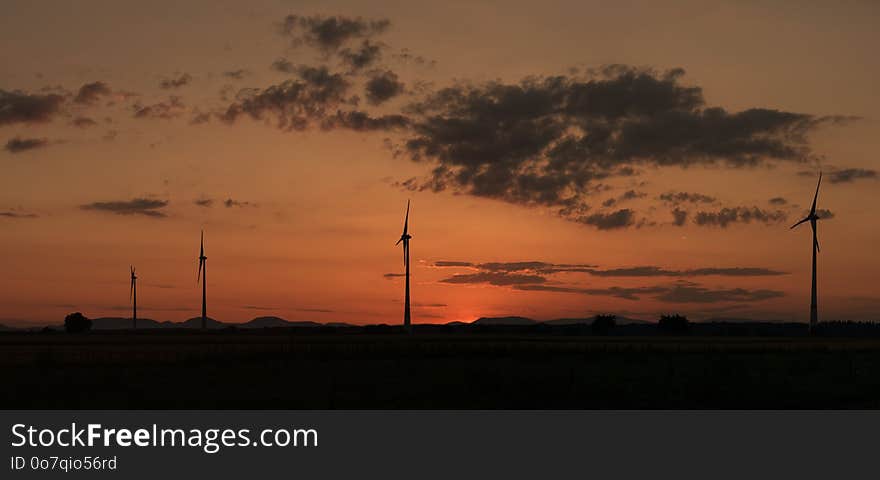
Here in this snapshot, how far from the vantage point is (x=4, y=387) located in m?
57.5

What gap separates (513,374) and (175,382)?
68.9ft

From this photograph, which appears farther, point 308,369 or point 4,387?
point 308,369
